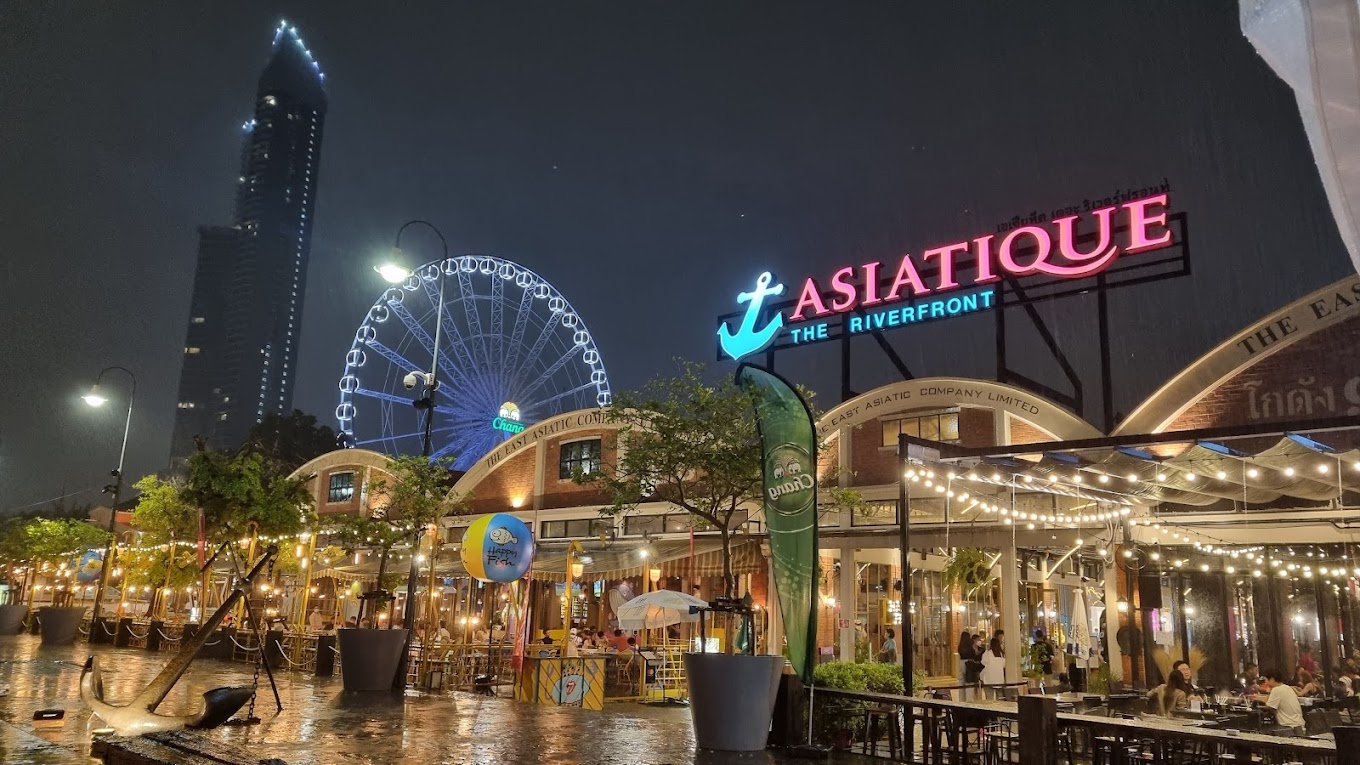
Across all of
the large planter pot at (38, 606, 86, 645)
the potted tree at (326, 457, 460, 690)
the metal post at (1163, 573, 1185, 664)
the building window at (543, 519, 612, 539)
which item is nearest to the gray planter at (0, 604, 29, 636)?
the large planter pot at (38, 606, 86, 645)

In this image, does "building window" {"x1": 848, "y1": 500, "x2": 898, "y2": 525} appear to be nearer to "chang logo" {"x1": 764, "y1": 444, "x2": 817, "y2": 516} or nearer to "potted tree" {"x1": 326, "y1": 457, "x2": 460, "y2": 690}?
"potted tree" {"x1": 326, "y1": 457, "x2": 460, "y2": 690}

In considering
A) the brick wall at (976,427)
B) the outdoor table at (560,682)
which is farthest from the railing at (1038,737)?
the brick wall at (976,427)

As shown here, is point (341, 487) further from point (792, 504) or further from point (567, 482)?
point (792, 504)

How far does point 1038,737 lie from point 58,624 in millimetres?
29532

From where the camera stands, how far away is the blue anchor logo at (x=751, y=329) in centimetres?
2714

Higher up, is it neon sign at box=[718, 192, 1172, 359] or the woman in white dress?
neon sign at box=[718, 192, 1172, 359]

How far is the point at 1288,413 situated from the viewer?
16.5 m

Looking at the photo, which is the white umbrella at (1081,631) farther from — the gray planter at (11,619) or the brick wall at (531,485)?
the gray planter at (11,619)

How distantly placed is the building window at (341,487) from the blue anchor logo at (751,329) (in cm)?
1609

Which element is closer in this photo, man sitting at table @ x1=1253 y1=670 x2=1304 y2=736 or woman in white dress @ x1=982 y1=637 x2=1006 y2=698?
man sitting at table @ x1=1253 y1=670 x2=1304 y2=736

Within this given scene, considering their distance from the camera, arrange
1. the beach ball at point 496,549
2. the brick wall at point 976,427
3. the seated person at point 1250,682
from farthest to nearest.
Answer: the brick wall at point 976,427 → the beach ball at point 496,549 → the seated person at point 1250,682

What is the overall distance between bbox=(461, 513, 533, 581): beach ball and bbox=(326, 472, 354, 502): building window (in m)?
21.2

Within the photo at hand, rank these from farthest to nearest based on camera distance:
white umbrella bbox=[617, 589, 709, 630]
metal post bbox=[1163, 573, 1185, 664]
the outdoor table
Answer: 1. metal post bbox=[1163, 573, 1185, 664]
2. white umbrella bbox=[617, 589, 709, 630]
3. the outdoor table

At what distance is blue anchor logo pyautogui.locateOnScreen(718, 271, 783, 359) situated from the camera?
2714 centimetres
